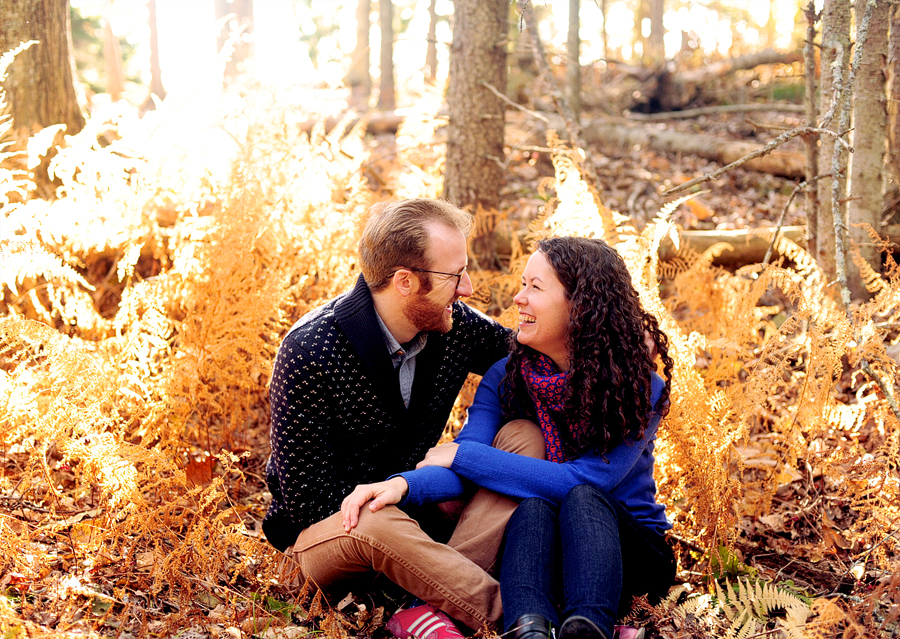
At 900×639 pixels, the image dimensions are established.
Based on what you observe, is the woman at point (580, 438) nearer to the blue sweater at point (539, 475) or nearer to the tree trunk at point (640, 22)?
the blue sweater at point (539, 475)

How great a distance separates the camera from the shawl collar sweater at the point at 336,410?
110 inches

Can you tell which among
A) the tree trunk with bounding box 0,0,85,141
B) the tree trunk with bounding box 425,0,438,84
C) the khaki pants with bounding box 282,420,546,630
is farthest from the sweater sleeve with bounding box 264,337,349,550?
the tree trunk with bounding box 425,0,438,84

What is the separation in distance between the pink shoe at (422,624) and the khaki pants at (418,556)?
40 millimetres

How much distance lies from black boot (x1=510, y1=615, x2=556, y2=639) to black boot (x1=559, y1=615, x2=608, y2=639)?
0.07 meters

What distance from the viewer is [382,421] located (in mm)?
2949

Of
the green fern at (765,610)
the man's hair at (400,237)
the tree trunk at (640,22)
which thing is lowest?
the green fern at (765,610)

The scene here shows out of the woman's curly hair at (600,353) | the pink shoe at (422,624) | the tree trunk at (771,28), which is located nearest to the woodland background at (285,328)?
the pink shoe at (422,624)

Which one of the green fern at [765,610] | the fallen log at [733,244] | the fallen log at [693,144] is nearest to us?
the green fern at [765,610]

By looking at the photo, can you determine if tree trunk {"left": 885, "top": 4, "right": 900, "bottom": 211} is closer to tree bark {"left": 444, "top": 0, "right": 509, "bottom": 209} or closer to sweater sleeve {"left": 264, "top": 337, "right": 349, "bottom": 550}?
tree bark {"left": 444, "top": 0, "right": 509, "bottom": 209}

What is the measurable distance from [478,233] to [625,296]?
2.52 meters

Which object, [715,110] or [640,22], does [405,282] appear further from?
[640,22]

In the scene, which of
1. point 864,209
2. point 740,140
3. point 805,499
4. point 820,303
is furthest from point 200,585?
point 740,140

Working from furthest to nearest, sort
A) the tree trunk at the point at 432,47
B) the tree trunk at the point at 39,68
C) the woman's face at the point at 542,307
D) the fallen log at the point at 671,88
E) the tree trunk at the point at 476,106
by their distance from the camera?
the tree trunk at the point at 432,47 < the fallen log at the point at 671,88 < the tree trunk at the point at 476,106 < the tree trunk at the point at 39,68 < the woman's face at the point at 542,307

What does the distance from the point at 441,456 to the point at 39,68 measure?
392 centimetres
